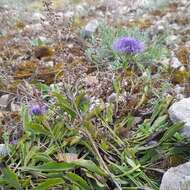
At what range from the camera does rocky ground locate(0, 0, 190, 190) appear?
1763 mm

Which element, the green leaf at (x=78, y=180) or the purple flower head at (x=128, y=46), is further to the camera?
the purple flower head at (x=128, y=46)

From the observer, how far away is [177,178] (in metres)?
1.42

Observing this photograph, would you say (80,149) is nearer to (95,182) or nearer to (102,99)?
(95,182)

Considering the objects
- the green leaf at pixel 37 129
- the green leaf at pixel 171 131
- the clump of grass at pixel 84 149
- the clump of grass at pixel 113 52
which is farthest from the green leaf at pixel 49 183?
the clump of grass at pixel 113 52

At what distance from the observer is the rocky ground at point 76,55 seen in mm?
1763

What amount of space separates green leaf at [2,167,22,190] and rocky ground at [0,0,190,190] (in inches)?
11.8

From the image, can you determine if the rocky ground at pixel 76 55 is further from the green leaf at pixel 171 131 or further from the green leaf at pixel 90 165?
the green leaf at pixel 90 165

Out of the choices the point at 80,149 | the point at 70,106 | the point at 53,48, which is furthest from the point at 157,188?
the point at 53,48

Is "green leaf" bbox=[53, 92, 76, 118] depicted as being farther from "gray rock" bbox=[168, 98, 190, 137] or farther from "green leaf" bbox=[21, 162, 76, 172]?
"gray rock" bbox=[168, 98, 190, 137]

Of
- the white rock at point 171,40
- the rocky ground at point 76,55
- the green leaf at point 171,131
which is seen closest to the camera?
the green leaf at point 171,131

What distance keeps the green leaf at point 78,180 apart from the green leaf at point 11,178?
0.49 ft

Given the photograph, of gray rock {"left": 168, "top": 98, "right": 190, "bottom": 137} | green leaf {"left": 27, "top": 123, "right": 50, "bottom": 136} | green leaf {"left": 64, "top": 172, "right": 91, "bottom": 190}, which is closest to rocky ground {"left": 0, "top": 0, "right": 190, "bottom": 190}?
gray rock {"left": 168, "top": 98, "right": 190, "bottom": 137}

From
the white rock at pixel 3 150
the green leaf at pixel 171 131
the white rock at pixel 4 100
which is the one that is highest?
the green leaf at pixel 171 131

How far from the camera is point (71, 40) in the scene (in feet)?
9.71
